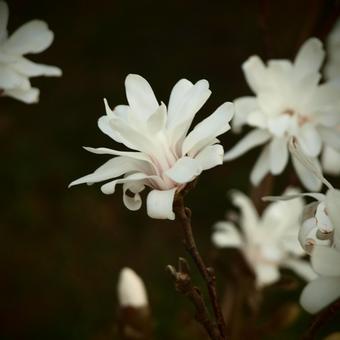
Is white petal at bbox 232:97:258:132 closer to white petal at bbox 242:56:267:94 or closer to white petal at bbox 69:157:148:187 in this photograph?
white petal at bbox 242:56:267:94

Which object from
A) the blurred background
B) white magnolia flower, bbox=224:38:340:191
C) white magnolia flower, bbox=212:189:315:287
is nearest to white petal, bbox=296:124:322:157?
white magnolia flower, bbox=224:38:340:191

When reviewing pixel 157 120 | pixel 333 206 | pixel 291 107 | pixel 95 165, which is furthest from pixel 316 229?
pixel 95 165

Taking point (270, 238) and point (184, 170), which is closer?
point (184, 170)

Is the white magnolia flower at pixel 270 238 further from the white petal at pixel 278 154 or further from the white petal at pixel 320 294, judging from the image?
the white petal at pixel 320 294

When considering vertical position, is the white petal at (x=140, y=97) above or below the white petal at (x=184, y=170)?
above

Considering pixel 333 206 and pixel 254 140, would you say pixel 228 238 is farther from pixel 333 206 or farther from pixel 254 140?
pixel 333 206

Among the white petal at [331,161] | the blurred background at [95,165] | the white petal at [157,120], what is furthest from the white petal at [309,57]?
the blurred background at [95,165]

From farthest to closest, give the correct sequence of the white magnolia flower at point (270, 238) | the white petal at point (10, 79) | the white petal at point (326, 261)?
the white magnolia flower at point (270, 238)
the white petal at point (10, 79)
the white petal at point (326, 261)
